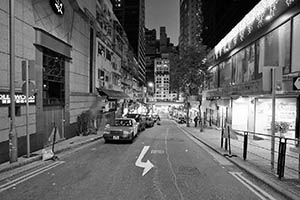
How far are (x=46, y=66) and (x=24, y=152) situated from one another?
5037 mm

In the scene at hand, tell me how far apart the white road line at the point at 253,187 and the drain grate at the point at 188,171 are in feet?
4.06

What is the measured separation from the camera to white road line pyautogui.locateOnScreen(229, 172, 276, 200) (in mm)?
5039

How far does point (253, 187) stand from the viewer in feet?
18.5

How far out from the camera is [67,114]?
13844 millimetres

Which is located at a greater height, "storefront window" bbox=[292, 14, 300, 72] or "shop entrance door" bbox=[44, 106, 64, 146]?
"storefront window" bbox=[292, 14, 300, 72]

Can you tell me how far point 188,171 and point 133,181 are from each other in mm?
2189

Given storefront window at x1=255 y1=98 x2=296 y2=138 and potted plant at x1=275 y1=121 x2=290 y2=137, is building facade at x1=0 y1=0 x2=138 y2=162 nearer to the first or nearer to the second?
potted plant at x1=275 y1=121 x2=290 y2=137

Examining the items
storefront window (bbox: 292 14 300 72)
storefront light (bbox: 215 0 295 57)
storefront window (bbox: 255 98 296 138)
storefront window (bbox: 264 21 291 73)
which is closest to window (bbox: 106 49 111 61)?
storefront light (bbox: 215 0 295 57)

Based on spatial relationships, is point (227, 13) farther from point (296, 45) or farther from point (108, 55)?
point (296, 45)

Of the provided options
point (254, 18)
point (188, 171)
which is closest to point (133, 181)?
point (188, 171)

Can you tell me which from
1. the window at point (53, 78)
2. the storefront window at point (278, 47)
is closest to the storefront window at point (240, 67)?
the storefront window at point (278, 47)

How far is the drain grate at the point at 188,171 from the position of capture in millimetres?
6721

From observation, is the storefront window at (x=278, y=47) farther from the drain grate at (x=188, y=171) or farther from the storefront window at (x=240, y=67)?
the drain grate at (x=188, y=171)

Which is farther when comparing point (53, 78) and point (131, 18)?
point (131, 18)
